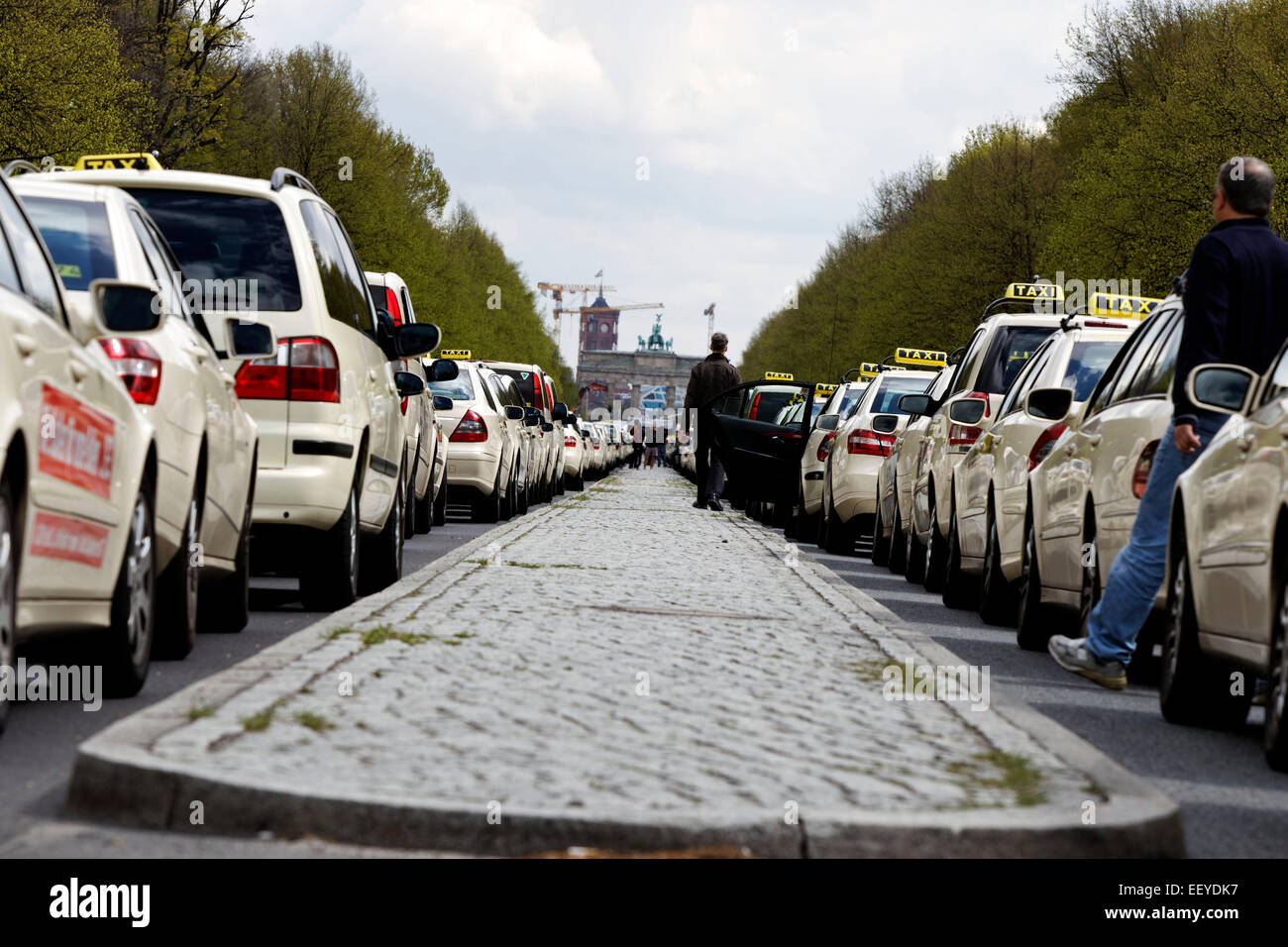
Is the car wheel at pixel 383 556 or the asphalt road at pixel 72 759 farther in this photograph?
the car wheel at pixel 383 556

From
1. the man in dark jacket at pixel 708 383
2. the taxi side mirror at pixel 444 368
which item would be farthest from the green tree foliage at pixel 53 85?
the taxi side mirror at pixel 444 368

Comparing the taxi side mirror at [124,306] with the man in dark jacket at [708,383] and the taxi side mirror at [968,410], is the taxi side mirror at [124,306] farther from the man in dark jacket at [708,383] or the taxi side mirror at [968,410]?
the man in dark jacket at [708,383]

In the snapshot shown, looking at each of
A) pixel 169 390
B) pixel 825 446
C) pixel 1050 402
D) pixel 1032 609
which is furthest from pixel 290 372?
pixel 825 446

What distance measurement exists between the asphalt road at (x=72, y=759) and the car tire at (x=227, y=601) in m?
0.12

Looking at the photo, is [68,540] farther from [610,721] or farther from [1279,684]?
[1279,684]

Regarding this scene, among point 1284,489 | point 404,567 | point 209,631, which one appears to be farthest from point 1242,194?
point 404,567

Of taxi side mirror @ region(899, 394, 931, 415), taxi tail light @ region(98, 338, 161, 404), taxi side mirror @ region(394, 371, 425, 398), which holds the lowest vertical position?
taxi side mirror @ region(899, 394, 931, 415)

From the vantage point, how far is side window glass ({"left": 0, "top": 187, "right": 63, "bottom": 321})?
22.0 feet

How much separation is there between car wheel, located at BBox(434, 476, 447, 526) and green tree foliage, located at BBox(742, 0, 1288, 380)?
27.5 meters

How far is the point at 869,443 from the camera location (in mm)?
20172

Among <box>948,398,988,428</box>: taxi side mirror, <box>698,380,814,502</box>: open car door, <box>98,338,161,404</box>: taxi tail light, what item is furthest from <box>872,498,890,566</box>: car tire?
<box>98,338,161,404</box>: taxi tail light

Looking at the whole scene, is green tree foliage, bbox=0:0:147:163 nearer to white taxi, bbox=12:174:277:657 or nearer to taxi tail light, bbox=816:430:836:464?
taxi tail light, bbox=816:430:836:464

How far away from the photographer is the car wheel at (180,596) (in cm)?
834
